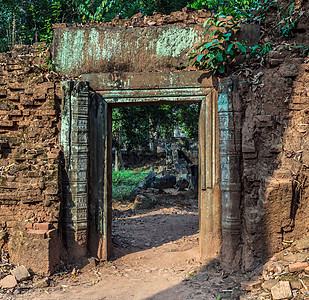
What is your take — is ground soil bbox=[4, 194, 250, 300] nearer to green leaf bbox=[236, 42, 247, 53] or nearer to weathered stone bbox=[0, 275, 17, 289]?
weathered stone bbox=[0, 275, 17, 289]

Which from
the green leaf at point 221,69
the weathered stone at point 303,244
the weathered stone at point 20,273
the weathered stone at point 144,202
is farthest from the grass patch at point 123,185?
the weathered stone at point 303,244

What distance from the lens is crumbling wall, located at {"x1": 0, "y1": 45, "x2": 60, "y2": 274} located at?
3561mm

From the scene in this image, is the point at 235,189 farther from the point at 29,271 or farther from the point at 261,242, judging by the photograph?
the point at 29,271

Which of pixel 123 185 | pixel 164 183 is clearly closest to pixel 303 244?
pixel 164 183

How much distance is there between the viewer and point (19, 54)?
4219 millimetres

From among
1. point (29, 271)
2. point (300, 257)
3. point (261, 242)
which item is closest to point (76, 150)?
point (29, 271)

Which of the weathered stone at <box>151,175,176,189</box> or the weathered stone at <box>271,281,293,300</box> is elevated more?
the weathered stone at <box>151,175,176,189</box>

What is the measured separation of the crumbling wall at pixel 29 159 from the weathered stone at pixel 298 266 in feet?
9.01

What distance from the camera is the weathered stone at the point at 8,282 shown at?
3.27 meters

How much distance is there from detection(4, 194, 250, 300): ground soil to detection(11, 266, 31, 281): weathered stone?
0.17m

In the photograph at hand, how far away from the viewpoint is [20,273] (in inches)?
135

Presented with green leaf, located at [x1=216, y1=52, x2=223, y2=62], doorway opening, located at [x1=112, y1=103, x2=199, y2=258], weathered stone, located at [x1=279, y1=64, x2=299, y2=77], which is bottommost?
doorway opening, located at [x1=112, y1=103, x2=199, y2=258]

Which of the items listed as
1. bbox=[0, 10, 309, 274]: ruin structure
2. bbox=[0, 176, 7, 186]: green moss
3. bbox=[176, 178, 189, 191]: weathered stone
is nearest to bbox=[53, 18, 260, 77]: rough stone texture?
bbox=[0, 10, 309, 274]: ruin structure

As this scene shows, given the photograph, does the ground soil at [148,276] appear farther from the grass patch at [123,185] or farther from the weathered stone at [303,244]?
the grass patch at [123,185]
